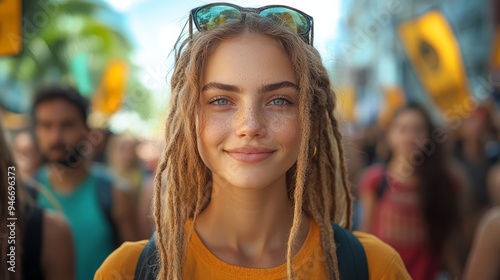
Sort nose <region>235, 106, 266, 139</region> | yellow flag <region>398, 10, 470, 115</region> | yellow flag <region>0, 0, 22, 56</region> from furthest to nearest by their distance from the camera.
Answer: yellow flag <region>398, 10, 470, 115</region>, yellow flag <region>0, 0, 22, 56</region>, nose <region>235, 106, 266, 139</region>

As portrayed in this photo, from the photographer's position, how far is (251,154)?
6.99ft

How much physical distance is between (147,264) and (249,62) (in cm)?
69

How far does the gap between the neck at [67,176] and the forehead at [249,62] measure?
271cm

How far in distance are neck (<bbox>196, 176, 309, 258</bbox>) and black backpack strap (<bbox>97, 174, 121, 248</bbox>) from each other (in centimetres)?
228

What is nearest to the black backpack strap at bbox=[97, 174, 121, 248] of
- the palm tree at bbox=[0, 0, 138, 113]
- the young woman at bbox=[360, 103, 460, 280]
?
the palm tree at bbox=[0, 0, 138, 113]

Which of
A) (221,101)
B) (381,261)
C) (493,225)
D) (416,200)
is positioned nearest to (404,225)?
(416,200)

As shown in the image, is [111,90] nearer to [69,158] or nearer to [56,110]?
[56,110]

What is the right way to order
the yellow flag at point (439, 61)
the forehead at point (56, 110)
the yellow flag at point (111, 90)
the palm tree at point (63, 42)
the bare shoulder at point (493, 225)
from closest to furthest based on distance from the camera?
the bare shoulder at point (493, 225) → the forehead at point (56, 110) → the yellow flag at point (439, 61) → the yellow flag at point (111, 90) → the palm tree at point (63, 42)

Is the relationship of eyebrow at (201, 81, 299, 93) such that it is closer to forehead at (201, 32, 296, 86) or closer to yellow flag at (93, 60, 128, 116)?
forehead at (201, 32, 296, 86)

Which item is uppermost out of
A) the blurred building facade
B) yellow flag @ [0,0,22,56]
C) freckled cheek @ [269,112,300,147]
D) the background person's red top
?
the blurred building facade

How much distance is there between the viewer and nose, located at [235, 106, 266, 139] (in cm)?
210

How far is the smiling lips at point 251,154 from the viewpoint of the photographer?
2127mm

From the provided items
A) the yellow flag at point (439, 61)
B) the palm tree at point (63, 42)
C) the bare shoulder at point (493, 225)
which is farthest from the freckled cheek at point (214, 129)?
the yellow flag at point (439, 61)

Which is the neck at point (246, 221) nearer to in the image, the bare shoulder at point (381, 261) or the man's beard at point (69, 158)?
the bare shoulder at point (381, 261)
